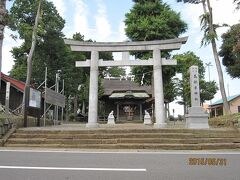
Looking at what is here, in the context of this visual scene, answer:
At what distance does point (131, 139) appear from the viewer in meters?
14.5

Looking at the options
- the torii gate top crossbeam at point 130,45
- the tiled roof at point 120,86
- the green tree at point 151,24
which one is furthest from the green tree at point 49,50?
the torii gate top crossbeam at point 130,45

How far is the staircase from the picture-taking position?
13719 millimetres

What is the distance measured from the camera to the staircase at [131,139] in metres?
13.7

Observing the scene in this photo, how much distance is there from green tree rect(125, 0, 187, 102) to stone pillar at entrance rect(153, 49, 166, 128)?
358 inches

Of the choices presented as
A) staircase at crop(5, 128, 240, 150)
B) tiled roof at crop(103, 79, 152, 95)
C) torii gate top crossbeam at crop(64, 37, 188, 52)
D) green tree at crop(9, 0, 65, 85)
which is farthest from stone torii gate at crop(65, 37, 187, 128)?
tiled roof at crop(103, 79, 152, 95)

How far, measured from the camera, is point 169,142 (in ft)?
46.7

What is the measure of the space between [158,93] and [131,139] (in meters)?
5.91

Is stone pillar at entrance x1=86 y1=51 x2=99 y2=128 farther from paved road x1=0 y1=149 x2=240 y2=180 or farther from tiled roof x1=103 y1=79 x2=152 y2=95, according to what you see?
tiled roof x1=103 y1=79 x2=152 y2=95

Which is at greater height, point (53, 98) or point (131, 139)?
point (53, 98)

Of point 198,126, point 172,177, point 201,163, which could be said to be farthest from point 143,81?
point 172,177

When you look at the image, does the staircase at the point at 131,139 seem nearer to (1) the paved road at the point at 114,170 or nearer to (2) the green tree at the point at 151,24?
(1) the paved road at the point at 114,170

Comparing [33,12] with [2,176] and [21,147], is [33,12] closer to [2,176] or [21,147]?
[21,147]

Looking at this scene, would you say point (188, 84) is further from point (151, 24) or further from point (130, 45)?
point (130, 45)

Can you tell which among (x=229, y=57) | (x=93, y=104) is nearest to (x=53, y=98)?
(x=93, y=104)
